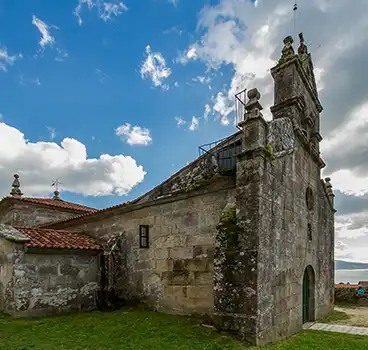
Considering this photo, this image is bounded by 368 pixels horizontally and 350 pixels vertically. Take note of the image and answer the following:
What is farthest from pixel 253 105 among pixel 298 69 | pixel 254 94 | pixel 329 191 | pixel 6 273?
pixel 329 191

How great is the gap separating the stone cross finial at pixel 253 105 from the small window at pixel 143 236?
4548 mm

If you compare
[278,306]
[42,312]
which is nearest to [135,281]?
[42,312]

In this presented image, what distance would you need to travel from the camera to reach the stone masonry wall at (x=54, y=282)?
8562mm

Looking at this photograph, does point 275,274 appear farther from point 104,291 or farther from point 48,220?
point 48,220

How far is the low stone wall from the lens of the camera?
1647 centimetres

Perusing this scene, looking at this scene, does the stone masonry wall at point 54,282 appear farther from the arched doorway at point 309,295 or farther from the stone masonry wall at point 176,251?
the arched doorway at point 309,295

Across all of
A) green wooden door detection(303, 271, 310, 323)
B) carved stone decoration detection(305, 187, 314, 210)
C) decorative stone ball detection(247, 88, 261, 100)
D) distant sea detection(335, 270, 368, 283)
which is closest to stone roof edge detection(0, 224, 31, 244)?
decorative stone ball detection(247, 88, 261, 100)

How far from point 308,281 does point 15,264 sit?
878cm

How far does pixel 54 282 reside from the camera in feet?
30.3

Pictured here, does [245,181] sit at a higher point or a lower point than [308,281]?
higher

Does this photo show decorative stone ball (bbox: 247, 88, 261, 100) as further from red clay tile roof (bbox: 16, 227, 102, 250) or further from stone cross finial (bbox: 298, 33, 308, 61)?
red clay tile roof (bbox: 16, 227, 102, 250)

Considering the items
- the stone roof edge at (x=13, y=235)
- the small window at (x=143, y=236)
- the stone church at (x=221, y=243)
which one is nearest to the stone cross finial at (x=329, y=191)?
the stone church at (x=221, y=243)

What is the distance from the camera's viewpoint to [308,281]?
36.2 ft

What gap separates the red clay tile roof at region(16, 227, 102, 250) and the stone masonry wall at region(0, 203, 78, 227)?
254 inches
